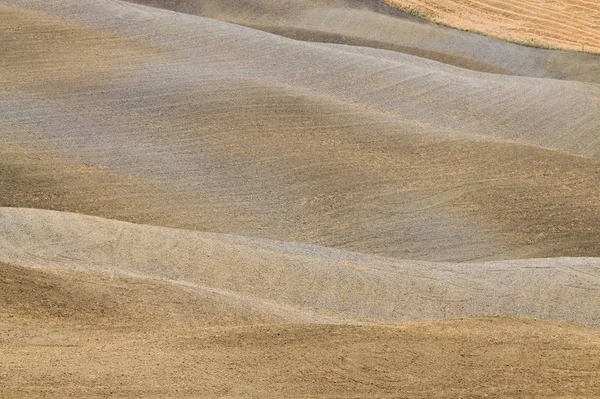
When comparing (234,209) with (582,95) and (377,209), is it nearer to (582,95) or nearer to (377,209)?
(377,209)

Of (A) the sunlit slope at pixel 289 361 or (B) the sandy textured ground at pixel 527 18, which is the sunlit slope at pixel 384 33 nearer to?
(B) the sandy textured ground at pixel 527 18

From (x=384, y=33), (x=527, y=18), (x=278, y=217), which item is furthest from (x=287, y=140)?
(x=527, y=18)

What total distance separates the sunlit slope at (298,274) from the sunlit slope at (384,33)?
64.7 feet

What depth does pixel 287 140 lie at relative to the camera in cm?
2459

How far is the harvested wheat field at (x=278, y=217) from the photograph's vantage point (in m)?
12.7

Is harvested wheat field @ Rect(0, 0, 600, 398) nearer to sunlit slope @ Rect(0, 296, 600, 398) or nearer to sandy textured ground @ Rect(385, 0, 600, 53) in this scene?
sunlit slope @ Rect(0, 296, 600, 398)

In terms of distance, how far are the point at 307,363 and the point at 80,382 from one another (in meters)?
2.79

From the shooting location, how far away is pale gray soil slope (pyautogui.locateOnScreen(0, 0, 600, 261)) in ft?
70.9

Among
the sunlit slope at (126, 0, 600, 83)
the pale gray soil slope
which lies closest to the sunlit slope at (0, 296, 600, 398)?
the pale gray soil slope

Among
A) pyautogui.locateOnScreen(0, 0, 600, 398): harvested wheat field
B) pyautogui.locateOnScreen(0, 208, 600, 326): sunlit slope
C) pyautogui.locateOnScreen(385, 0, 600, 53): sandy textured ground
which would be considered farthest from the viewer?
pyautogui.locateOnScreen(385, 0, 600, 53): sandy textured ground

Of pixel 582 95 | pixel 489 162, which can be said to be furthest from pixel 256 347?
pixel 582 95

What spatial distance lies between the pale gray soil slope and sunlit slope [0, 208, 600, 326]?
2359 mm

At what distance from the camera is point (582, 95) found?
98.6 feet

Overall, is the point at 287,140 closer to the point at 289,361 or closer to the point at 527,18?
the point at 289,361
